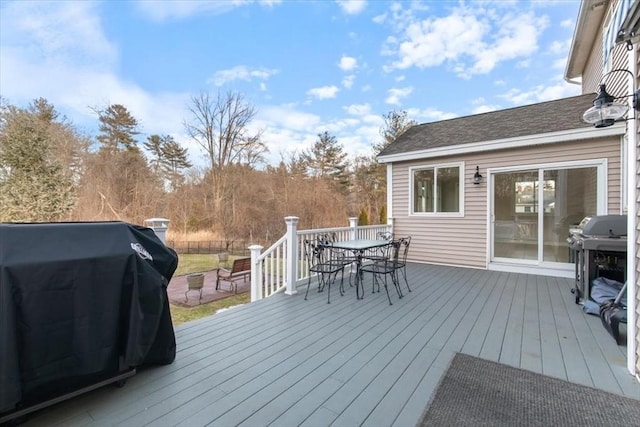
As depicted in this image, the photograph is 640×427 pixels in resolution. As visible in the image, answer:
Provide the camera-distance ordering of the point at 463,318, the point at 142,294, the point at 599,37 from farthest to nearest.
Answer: the point at 599,37 < the point at 463,318 < the point at 142,294

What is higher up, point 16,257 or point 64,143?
point 64,143

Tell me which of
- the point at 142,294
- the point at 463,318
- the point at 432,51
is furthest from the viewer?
the point at 432,51

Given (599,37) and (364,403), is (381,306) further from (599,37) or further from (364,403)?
(599,37)

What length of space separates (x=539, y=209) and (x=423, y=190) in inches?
88.9

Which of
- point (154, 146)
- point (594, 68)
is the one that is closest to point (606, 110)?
point (594, 68)

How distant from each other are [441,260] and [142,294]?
20.3 ft

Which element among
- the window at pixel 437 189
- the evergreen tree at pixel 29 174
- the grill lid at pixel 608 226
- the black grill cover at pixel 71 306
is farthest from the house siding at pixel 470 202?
the evergreen tree at pixel 29 174

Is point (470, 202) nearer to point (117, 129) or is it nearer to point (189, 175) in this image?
point (189, 175)

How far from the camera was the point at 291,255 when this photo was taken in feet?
14.6

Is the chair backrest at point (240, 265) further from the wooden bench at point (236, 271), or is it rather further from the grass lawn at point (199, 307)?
the grass lawn at point (199, 307)

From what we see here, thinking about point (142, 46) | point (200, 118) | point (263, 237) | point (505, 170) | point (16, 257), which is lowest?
→ point (263, 237)

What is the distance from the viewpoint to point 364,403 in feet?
6.18

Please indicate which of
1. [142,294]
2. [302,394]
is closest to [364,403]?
[302,394]

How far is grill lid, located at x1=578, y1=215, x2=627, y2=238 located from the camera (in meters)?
3.44
